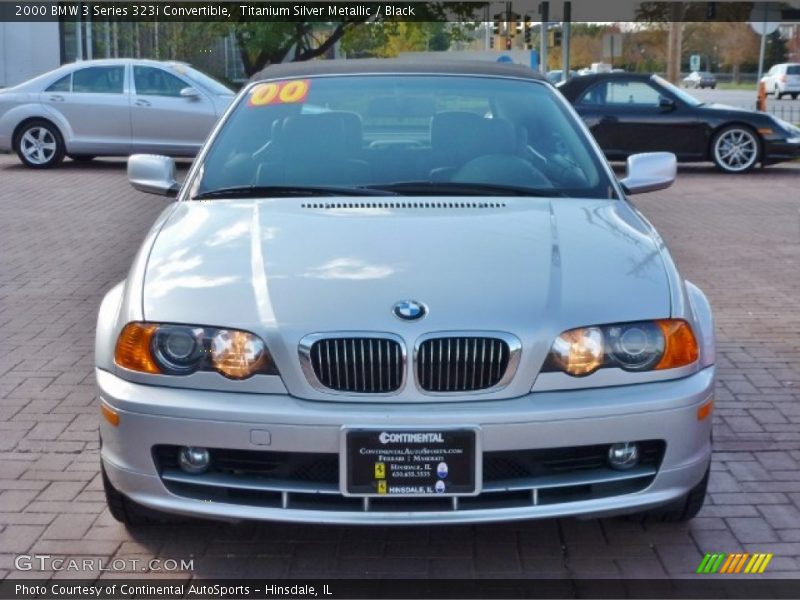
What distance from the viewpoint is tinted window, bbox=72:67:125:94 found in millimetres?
16969

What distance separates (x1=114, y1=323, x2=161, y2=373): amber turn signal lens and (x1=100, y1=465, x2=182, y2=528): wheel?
435 mm

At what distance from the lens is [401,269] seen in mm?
3805

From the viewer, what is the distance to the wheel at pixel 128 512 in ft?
12.9

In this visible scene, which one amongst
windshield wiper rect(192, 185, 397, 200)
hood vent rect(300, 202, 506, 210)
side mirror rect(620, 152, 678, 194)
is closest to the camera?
hood vent rect(300, 202, 506, 210)

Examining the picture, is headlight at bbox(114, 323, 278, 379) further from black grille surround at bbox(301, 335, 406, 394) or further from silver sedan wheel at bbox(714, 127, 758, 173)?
silver sedan wheel at bbox(714, 127, 758, 173)

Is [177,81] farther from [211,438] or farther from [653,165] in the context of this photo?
[211,438]

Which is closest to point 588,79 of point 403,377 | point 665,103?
point 665,103

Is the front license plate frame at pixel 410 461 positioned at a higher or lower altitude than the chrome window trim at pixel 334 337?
lower

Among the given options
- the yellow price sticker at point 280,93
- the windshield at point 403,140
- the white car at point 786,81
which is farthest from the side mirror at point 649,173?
the white car at point 786,81

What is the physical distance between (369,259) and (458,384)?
1.92 feet

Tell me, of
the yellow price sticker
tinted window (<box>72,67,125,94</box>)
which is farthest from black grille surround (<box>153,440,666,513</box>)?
tinted window (<box>72,67,125,94</box>)

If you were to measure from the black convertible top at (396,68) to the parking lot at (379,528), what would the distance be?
1804mm

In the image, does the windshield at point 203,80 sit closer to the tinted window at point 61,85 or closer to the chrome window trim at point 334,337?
the tinted window at point 61,85

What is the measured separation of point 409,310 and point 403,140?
160cm
